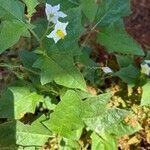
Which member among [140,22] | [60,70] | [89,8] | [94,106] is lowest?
[94,106]

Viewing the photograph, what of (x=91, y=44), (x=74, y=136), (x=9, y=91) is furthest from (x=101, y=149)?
(x=91, y=44)

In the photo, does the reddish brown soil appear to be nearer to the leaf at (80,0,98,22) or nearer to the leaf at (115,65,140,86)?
the leaf at (115,65,140,86)

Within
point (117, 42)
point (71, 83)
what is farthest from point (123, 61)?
point (71, 83)

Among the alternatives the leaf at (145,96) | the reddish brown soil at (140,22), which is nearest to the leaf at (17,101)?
the leaf at (145,96)

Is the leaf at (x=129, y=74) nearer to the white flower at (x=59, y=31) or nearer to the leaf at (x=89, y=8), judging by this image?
the leaf at (x=89, y=8)

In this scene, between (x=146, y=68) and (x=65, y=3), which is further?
(x=146, y=68)

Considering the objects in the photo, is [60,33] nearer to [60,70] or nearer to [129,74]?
[60,70]

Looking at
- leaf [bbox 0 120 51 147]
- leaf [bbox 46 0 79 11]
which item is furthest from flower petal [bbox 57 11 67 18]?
leaf [bbox 0 120 51 147]
